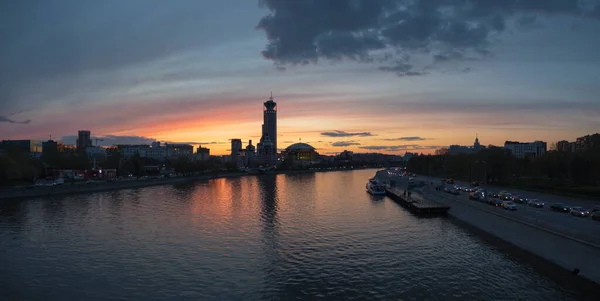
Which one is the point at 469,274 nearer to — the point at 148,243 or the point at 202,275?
the point at 202,275

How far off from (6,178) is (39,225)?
140 feet

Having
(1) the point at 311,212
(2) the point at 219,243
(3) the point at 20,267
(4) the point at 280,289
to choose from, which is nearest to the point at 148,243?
(2) the point at 219,243

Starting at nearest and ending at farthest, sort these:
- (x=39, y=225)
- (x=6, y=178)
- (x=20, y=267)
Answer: (x=20, y=267)
(x=39, y=225)
(x=6, y=178)

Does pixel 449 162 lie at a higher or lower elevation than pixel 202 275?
higher

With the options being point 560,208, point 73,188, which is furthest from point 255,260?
point 73,188

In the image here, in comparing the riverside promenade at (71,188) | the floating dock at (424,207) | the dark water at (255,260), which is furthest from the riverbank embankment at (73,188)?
the floating dock at (424,207)

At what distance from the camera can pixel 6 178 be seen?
76.2 meters

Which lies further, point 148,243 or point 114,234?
point 114,234

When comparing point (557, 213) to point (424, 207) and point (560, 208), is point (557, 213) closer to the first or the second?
point (560, 208)

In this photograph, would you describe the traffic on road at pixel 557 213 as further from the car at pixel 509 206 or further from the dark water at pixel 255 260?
the dark water at pixel 255 260

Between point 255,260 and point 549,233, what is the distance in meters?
21.2

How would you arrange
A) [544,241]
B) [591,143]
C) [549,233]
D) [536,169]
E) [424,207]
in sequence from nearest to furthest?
[549,233] → [544,241] → [424,207] → [536,169] → [591,143]

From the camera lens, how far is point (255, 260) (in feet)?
94.7

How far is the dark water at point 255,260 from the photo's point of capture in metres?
22.6
